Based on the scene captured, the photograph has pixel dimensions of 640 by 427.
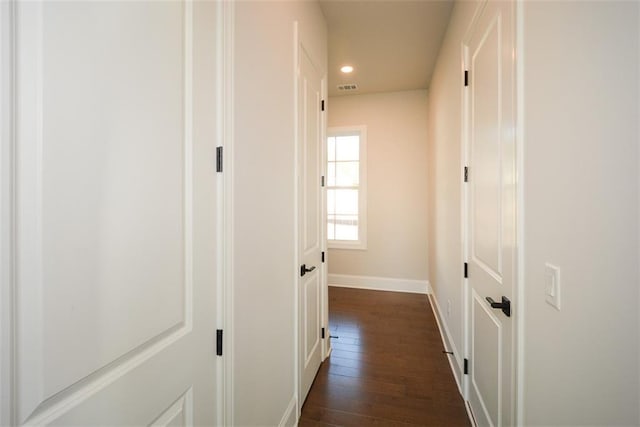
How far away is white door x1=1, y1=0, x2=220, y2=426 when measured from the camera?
51 cm

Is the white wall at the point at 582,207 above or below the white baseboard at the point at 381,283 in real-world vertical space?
above

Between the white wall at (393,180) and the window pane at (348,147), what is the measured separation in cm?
19

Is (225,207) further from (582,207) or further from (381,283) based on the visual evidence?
(381,283)

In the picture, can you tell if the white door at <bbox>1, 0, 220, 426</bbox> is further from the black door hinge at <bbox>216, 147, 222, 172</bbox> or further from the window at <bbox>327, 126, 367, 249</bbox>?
the window at <bbox>327, 126, 367, 249</bbox>

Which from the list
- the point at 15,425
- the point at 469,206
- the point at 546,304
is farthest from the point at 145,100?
the point at 469,206

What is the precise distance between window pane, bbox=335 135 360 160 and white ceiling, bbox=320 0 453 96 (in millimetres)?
807

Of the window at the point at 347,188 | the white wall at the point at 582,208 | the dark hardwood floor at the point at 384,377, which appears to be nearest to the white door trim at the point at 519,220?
the white wall at the point at 582,208

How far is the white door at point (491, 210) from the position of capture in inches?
47.8

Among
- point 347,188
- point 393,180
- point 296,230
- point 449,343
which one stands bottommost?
point 449,343

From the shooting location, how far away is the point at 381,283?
4418 millimetres

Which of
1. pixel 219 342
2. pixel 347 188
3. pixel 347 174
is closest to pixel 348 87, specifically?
pixel 347 174

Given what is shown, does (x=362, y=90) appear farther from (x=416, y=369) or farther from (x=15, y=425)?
(x=15, y=425)

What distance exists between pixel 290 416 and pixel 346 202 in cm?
327

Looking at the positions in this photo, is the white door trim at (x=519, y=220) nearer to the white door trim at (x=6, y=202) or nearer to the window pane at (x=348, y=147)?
the white door trim at (x=6, y=202)
